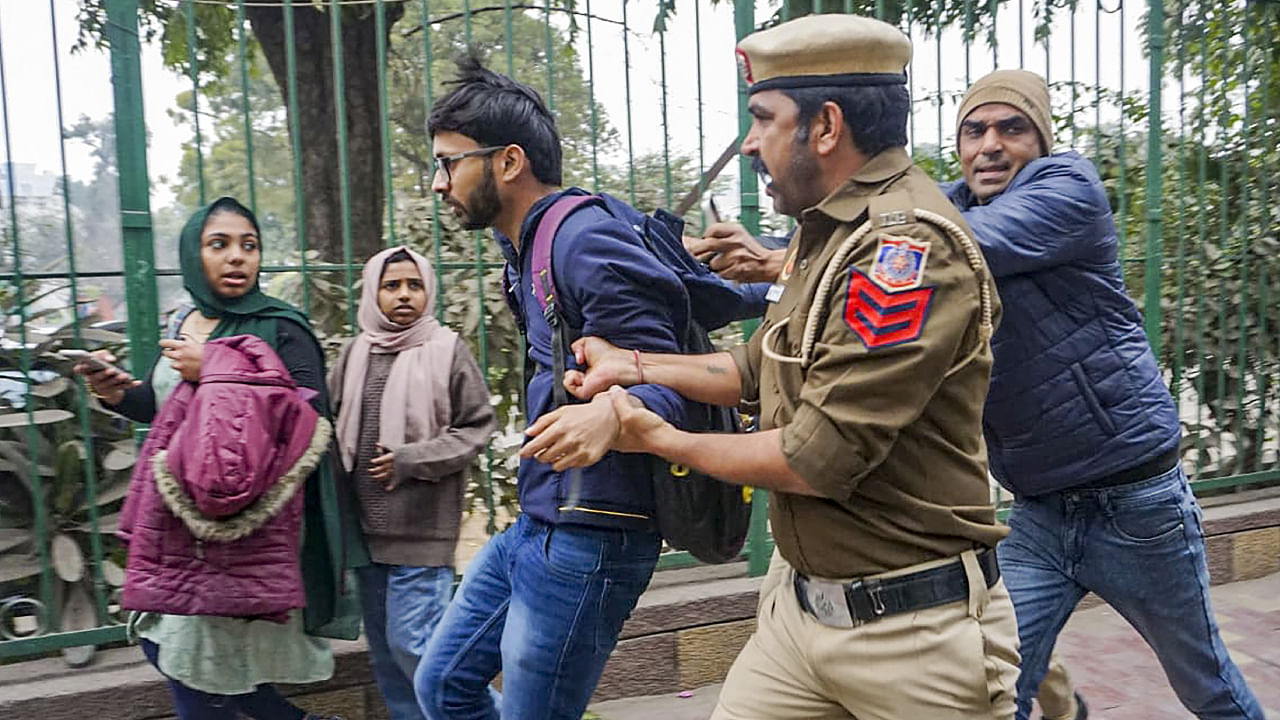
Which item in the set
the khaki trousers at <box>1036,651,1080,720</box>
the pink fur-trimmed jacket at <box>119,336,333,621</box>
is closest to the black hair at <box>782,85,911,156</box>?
the pink fur-trimmed jacket at <box>119,336,333,621</box>

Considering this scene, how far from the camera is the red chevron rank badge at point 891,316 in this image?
5.60 feet

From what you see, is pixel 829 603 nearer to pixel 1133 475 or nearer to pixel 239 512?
pixel 1133 475

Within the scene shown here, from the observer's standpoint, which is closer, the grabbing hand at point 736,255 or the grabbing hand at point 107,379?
the grabbing hand at point 736,255

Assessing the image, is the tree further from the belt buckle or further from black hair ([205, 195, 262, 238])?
the belt buckle

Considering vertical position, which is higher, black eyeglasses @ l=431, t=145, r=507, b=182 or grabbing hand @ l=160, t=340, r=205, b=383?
black eyeglasses @ l=431, t=145, r=507, b=182

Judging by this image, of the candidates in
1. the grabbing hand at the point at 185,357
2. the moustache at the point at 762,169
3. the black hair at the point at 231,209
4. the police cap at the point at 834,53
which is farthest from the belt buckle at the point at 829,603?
the black hair at the point at 231,209

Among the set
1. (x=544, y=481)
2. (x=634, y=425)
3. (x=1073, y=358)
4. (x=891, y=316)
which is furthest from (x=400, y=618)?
(x=891, y=316)

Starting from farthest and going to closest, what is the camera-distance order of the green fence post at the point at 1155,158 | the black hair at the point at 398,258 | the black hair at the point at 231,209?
the green fence post at the point at 1155,158
the black hair at the point at 398,258
the black hair at the point at 231,209

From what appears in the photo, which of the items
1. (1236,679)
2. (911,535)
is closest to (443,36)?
(911,535)

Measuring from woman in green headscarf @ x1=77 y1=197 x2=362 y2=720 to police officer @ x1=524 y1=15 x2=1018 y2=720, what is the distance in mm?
1562

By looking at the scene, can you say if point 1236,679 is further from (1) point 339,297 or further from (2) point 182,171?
(2) point 182,171

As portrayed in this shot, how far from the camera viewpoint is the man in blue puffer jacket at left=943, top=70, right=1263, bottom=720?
257cm

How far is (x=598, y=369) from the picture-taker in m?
2.14

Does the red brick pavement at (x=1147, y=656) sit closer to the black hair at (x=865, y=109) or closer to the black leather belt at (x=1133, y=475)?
the black leather belt at (x=1133, y=475)
